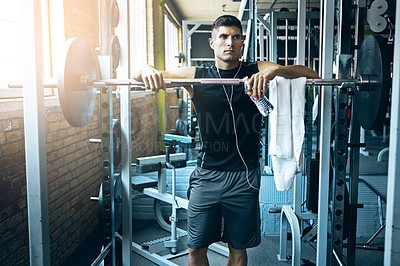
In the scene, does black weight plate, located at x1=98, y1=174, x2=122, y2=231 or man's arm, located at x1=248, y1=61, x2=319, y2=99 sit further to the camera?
black weight plate, located at x1=98, y1=174, x2=122, y2=231

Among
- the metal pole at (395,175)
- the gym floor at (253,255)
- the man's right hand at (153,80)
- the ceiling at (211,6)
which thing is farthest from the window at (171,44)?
the metal pole at (395,175)

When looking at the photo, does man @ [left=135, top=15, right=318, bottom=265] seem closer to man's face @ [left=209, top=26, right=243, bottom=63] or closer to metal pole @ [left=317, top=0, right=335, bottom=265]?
man's face @ [left=209, top=26, right=243, bottom=63]

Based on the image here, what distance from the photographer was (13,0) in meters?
2.10

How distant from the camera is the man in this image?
5.85 ft

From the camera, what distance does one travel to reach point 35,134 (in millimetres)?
1271

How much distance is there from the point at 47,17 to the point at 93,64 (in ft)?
3.23

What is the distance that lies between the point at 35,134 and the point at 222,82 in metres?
0.73

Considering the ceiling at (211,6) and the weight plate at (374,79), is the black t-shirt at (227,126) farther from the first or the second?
the ceiling at (211,6)

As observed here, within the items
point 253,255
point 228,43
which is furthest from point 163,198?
point 228,43

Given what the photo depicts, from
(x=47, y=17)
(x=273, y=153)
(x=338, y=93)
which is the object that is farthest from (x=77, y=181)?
(x=338, y=93)

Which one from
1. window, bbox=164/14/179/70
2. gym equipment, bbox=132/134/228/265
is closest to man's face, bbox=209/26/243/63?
gym equipment, bbox=132/134/228/265

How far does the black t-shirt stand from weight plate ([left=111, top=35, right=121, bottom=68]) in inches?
18.1

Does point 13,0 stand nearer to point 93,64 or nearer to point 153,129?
point 93,64

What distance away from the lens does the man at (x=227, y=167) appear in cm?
178
